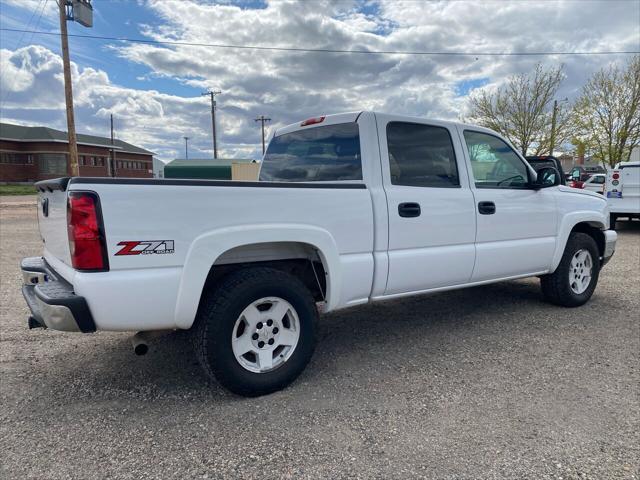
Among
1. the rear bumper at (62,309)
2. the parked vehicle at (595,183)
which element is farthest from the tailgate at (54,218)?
the parked vehicle at (595,183)

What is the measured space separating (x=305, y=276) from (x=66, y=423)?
6.10 feet

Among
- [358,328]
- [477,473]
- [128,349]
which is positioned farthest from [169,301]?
[358,328]

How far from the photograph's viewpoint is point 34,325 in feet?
10.1

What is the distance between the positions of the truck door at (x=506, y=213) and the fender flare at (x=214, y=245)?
5.69 ft

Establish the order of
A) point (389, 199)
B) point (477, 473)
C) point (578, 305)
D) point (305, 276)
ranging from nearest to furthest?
point (477, 473), point (389, 199), point (305, 276), point (578, 305)

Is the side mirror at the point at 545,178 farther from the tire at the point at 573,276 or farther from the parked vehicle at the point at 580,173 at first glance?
the tire at the point at 573,276

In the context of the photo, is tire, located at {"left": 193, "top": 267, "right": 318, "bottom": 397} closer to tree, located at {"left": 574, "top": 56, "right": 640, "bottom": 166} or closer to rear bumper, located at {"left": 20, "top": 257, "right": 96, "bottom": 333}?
rear bumper, located at {"left": 20, "top": 257, "right": 96, "bottom": 333}

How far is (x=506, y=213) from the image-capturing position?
14.0 ft

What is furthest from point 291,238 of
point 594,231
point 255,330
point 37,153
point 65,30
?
point 37,153

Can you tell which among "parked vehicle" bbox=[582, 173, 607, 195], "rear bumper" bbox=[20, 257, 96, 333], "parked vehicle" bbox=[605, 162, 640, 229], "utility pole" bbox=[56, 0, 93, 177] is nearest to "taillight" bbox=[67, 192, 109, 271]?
"rear bumper" bbox=[20, 257, 96, 333]

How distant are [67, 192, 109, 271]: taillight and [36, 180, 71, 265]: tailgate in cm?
20

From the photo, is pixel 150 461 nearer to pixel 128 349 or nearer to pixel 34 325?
pixel 34 325

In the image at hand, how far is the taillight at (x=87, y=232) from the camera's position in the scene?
7.97 ft

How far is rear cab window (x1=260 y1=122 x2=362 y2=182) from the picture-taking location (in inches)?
143
